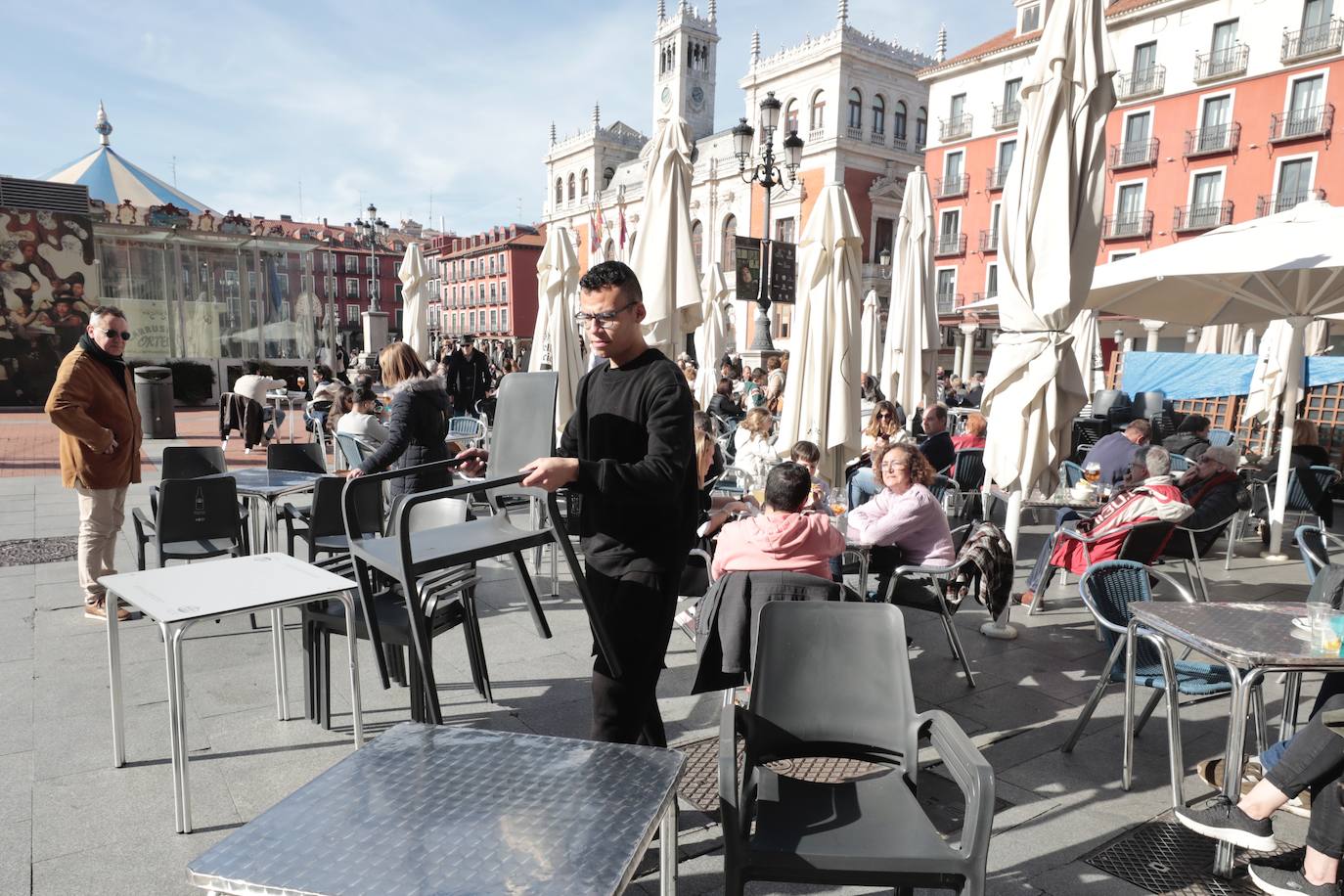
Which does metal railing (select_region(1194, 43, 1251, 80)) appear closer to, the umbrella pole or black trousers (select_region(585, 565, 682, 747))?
the umbrella pole

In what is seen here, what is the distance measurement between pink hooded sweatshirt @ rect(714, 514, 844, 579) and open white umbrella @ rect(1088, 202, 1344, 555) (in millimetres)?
3672

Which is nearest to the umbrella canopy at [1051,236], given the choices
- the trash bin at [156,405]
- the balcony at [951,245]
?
the trash bin at [156,405]

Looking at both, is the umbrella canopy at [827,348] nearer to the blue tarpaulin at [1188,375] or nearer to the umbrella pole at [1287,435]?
the umbrella pole at [1287,435]

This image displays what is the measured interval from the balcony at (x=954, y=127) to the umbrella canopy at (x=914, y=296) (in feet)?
72.3

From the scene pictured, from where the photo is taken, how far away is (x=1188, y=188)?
22984 mm

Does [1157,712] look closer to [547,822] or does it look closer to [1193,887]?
[1193,887]

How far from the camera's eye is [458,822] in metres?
1.34

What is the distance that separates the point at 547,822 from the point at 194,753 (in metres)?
2.38

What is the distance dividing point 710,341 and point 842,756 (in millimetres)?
11779

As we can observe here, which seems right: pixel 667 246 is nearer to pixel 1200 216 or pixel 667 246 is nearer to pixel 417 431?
pixel 417 431

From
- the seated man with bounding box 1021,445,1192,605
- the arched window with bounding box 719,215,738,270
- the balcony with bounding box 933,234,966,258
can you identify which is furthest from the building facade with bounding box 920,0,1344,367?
the seated man with bounding box 1021,445,1192,605

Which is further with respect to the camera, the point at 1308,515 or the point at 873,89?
the point at 873,89

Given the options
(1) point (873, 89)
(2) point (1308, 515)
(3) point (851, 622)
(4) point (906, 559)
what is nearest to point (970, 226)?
(1) point (873, 89)

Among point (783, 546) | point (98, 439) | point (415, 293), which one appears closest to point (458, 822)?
point (783, 546)
